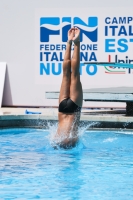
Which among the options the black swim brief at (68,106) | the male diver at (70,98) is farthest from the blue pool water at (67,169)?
the black swim brief at (68,106)

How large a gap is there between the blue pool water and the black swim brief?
592 millimetres

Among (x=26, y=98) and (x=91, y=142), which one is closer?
(x=91, y=142)

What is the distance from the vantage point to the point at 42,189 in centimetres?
567

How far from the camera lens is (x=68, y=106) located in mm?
7418

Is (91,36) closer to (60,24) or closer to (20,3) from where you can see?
(60,24)

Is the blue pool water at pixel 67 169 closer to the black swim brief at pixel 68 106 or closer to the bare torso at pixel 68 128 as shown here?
the bare torso at pixel 68 128

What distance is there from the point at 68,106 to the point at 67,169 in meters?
0.99

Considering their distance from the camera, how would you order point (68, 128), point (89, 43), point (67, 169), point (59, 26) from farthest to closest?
point (59, 26) → point (89, 43) → point (68, 128) → point (67, 169)

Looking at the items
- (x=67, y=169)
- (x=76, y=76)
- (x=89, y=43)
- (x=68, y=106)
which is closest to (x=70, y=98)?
(x=68, y=106)

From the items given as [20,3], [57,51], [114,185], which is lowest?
[114,185]

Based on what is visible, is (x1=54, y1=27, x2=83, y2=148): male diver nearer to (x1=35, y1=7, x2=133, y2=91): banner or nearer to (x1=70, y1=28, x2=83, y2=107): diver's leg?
(x1=70, y1=28, x2=83, y2=107): diver's leg

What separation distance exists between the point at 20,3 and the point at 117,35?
2.34m

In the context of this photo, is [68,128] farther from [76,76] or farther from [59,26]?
[59,26]

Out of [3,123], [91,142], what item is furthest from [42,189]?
[3,123]
